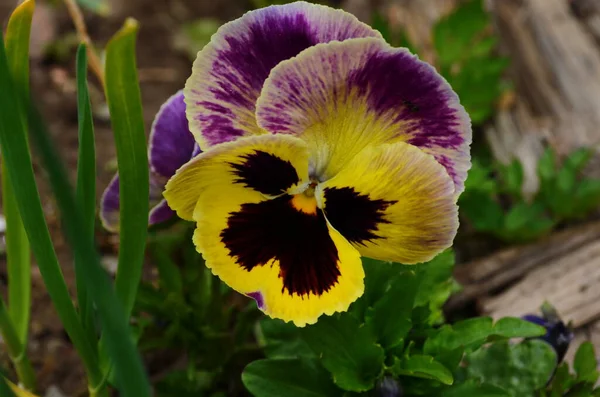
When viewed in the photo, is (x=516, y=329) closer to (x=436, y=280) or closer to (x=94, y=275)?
(x=436, y=280)

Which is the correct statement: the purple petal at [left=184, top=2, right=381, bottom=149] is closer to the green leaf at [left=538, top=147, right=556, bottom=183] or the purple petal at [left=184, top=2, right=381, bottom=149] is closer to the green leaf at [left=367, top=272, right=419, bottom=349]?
the green leaf at [left=367, top=272, right=419, bottom=349]

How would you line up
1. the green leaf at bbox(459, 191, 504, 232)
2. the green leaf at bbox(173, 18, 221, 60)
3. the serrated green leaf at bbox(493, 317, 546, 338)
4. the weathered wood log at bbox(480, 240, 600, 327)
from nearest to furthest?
1. the serrated green leaf at bbox(493, 317, 546, 338)
2. the weathered wood log at bbox(480, 240, 600, 327)
3. the green leaf at bbox(459, 191, 504, 232)
4. the green leaf at bbox(173, 18, 221, 60)

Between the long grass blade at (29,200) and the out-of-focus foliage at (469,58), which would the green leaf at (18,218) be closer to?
the long grass blade at (29,200)

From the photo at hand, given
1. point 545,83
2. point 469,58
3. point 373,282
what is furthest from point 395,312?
point 545,83

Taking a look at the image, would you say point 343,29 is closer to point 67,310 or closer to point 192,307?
point 67,310

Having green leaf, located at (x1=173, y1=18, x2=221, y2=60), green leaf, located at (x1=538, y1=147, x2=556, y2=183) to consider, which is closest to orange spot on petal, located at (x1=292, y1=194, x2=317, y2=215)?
green leaf, located at (x1=538, y1=147, x2=556, y2=183)

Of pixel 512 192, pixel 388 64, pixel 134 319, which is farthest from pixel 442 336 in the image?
pixel 512 192

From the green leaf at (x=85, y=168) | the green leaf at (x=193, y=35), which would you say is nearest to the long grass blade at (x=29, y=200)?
the green leaf at (x=85, y=168)
